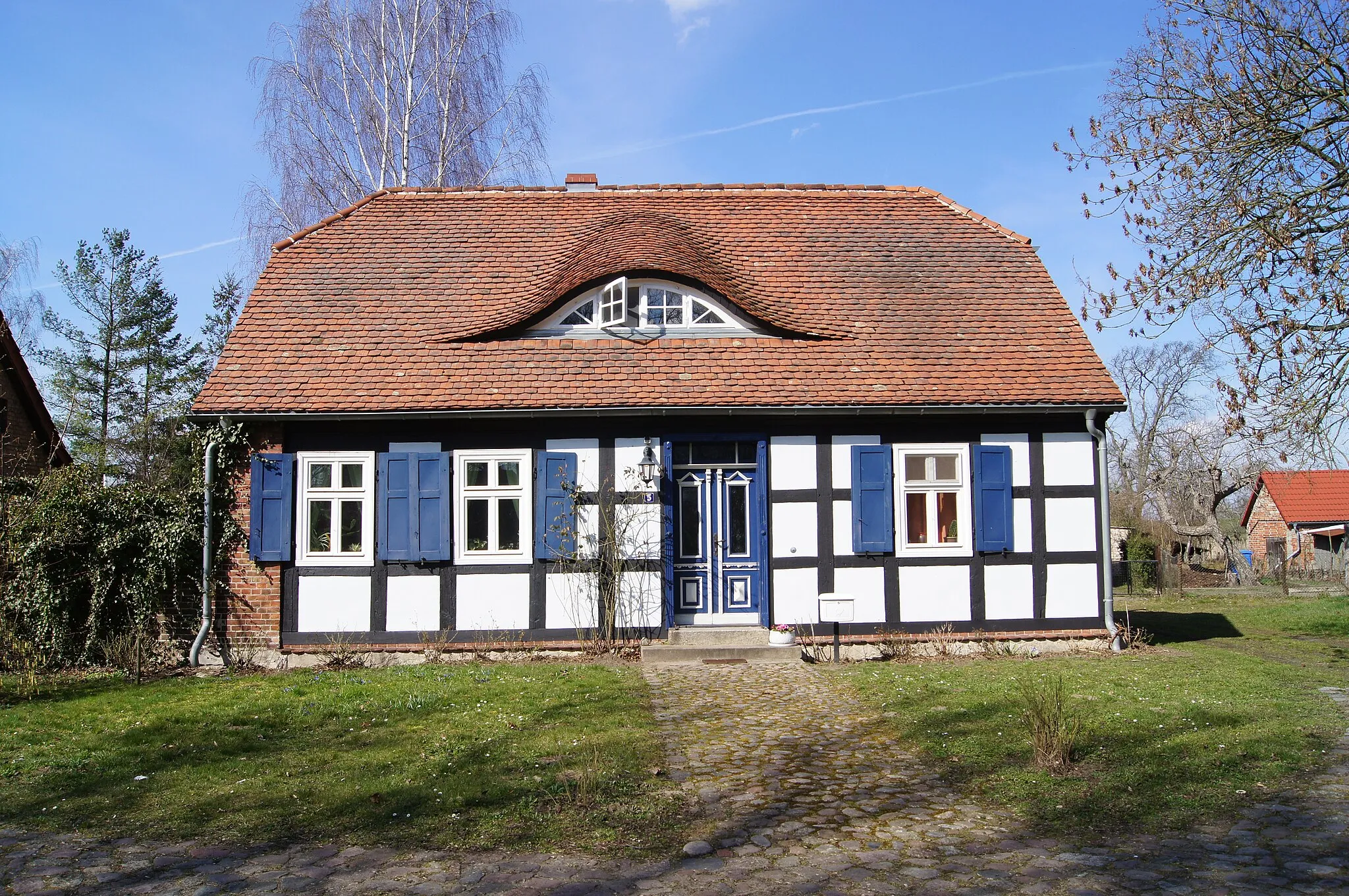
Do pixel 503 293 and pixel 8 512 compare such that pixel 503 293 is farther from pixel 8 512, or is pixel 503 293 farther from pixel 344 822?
pixel 344 822

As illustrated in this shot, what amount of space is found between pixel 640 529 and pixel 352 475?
11.6 ft

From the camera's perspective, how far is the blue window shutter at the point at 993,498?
11914 millimetres

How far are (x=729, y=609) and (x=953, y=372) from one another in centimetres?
406

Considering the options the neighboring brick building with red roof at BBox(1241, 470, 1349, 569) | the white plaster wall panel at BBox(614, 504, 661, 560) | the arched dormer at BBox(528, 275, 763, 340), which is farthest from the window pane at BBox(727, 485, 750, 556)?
the neighboring brick building with red roof at BBox(1241, 470, 1349, 569)

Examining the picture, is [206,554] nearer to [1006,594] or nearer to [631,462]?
[631,462]

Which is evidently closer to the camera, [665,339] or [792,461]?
[792,461]

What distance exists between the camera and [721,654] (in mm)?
11125

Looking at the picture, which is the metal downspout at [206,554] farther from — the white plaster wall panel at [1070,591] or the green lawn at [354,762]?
the white plaster wall panel at [1070,591]

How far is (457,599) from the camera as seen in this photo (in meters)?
11.6

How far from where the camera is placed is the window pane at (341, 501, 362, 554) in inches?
461

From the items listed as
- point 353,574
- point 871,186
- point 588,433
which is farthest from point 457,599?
point 871,186

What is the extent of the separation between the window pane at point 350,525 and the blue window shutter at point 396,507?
254 mm

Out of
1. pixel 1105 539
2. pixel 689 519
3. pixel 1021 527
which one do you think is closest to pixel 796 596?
pixel 689 519

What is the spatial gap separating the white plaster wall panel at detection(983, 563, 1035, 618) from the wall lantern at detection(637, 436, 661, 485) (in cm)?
420
